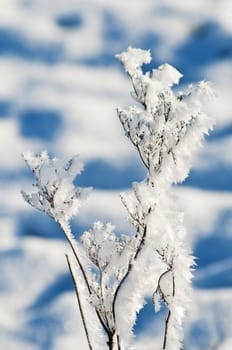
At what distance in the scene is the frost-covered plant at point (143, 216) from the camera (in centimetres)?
370

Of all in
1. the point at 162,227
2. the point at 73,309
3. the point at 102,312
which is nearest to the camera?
the point at 162,227

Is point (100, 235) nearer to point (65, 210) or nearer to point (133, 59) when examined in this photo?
point (65, 210)

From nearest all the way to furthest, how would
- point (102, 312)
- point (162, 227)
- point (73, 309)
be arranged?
1. point (162, 227)
2. point (102, 312)
3. point (73, 309)

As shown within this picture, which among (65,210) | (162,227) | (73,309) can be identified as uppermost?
(73,309)

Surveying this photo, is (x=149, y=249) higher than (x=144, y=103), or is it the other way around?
(x=144, y=103)

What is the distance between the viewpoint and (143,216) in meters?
3.73

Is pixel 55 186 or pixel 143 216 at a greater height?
pixel 55 186

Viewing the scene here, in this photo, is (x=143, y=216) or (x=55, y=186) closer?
(x=143, y=216)

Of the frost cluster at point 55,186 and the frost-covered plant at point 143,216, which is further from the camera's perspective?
the frost cluster at point 55,186

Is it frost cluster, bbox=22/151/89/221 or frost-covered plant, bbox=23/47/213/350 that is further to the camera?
frost cluster, bbox=22/151/89/221

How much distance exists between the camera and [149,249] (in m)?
3.75

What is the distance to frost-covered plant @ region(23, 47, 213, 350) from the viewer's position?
370 centimetres

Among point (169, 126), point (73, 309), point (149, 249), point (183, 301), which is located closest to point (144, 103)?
point (169, 126)

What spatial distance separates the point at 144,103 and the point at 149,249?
691mm
